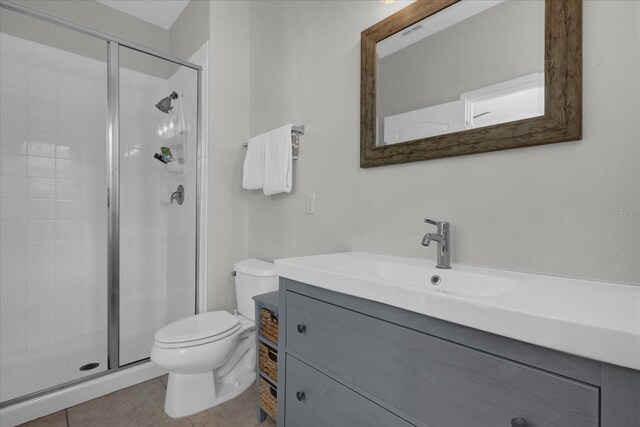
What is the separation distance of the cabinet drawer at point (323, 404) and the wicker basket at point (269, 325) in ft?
0.80

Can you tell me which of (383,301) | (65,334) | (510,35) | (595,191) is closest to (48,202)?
(65,334)

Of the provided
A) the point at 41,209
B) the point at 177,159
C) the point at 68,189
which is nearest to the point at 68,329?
the point at 41,209

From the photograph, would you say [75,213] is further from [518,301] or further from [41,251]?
[518,301]

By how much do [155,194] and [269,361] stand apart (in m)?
1.63

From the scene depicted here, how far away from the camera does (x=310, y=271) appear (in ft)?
3.43

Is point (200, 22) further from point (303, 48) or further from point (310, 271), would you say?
point (310, 271)

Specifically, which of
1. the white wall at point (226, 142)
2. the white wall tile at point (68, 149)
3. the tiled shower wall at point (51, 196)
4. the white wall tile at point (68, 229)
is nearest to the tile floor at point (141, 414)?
the white wall at point (226, 142)

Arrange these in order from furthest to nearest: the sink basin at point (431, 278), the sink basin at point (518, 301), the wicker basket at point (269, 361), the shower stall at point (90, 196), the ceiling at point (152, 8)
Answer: the ceiling at point (152, 8)
the shower stall at point (90, 196)
the wicker basket at point (269, 361)
the sink basin at point (431, 278)
the sink basin at point (518, 301)

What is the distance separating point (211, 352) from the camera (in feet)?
5.19

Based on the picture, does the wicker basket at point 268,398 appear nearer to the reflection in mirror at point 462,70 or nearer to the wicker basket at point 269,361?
the wicker basket at point 269,361

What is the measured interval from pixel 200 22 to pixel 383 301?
7.79 feet

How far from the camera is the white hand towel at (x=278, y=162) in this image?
5.86ft

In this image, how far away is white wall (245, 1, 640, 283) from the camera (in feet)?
2.75

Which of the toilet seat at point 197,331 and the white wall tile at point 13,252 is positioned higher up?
the white wall tile at point 13,252
